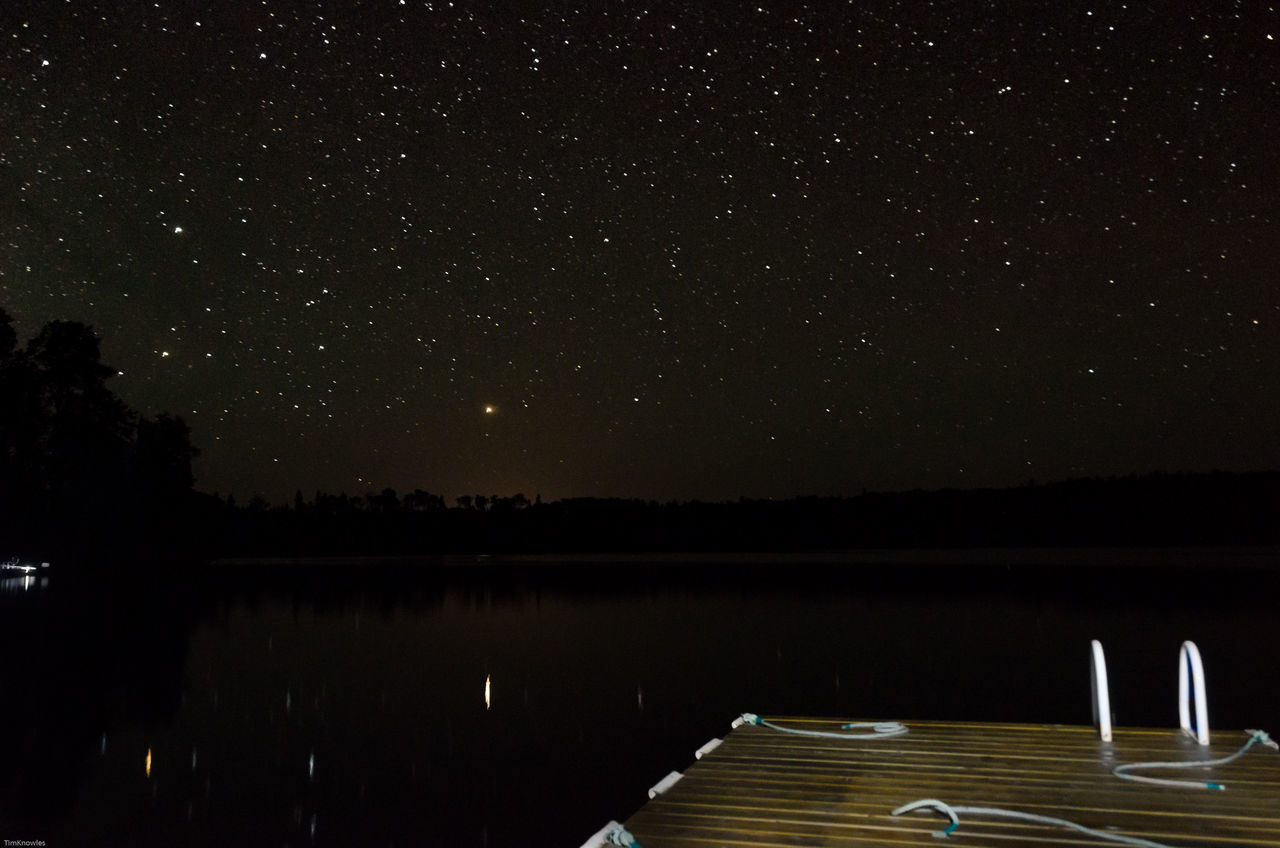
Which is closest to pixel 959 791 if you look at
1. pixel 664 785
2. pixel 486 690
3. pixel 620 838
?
pixel 664 785

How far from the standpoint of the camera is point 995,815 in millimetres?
3162

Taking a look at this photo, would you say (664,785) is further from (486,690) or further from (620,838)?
(486,690)

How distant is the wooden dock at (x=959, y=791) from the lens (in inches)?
117

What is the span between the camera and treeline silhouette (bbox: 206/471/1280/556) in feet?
126

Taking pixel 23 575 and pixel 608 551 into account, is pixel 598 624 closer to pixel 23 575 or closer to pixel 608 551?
pixel 23 575

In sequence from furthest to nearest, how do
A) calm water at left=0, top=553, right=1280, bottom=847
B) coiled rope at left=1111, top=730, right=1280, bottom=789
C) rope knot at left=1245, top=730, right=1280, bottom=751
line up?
calm water at left=0, top=553, right=1280, bottom=847 → rope knot at left=1245, top=730, right=1280, bottom=751 → coiled rope at left=1111, top=730, right=1280, bottom=789

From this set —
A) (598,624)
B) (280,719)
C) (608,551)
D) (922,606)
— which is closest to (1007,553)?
(608,551)

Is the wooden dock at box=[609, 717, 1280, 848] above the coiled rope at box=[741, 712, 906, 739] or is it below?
above

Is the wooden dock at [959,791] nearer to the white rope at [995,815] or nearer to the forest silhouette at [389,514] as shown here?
the white rope at [995,815]

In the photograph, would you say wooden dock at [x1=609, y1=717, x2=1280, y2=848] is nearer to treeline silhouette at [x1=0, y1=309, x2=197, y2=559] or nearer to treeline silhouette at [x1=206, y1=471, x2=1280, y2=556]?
treeline silhouette at [x1=0, y1=309, x2=197, y2=559]

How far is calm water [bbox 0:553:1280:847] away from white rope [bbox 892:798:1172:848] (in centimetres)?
193

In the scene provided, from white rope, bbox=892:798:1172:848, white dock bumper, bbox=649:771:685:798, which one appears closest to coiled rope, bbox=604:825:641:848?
white dock bumper, bbox=649:771:685:798

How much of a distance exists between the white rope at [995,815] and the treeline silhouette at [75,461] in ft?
80.3

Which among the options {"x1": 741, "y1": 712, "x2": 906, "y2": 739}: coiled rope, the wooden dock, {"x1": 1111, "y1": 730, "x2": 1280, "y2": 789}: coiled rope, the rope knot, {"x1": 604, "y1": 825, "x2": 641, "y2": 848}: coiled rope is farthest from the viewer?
{"x1": 741, "y1": 712, "x2": 906, "y2": 739}: coiled rope
